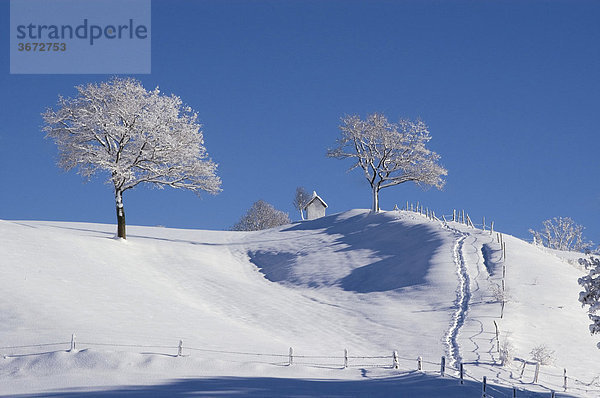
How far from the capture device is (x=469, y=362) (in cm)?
2316

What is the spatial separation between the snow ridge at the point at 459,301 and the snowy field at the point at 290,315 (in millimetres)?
96

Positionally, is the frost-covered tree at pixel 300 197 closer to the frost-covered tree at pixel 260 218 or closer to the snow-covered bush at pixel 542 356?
the frost-covered tree at pixel 260 218

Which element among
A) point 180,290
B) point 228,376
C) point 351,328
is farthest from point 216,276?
point 228,376

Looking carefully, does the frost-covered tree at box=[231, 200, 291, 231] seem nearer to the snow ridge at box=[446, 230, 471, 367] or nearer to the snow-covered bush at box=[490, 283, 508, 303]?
the snow ridge at box=[446, 230, 471, 367]

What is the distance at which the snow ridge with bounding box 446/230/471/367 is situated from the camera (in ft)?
81.9

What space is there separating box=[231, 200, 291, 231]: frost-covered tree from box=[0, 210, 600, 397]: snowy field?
1510 inches

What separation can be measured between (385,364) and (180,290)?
1539 centimetres

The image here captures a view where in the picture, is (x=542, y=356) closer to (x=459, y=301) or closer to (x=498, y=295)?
(x=498, y=295)

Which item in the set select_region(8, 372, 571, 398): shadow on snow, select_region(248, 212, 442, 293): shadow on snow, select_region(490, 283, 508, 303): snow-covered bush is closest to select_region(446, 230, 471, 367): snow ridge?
select_region(490, 283, 508, 303): snow-covered bush

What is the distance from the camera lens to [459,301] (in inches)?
1243

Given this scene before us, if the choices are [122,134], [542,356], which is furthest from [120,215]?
[542,356]

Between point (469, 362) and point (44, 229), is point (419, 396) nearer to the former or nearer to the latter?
point (469, 362)

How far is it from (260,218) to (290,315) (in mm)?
58703

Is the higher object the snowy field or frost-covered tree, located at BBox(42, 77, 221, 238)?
frost-covered tree, located at BBox(42, 77, 221, 238)
